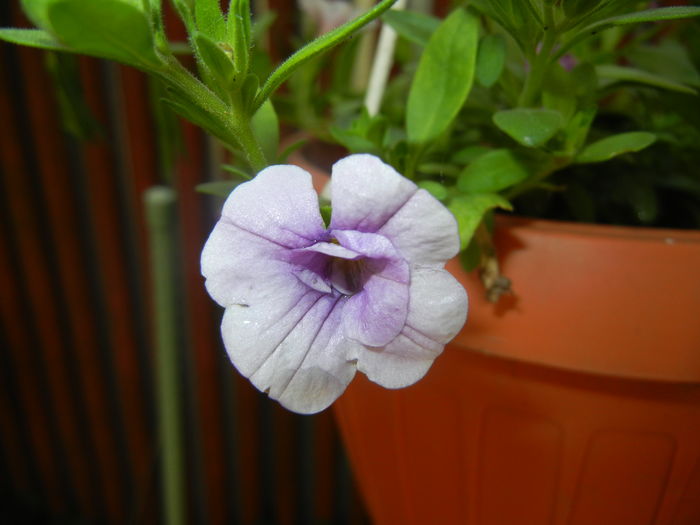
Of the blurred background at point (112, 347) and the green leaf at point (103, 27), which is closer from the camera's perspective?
the green leaf at point (103, 27)

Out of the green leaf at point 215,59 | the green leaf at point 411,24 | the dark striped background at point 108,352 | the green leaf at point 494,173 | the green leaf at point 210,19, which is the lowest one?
the dark striped background at point 108,352

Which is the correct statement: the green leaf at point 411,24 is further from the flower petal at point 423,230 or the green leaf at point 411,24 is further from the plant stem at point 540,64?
the flower petal at point 423,230

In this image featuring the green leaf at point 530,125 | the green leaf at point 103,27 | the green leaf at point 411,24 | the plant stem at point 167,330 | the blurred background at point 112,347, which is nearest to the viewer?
the green leaf at point 103,27

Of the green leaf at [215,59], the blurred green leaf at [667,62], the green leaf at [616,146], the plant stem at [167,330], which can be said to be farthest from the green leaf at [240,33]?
the plant stem at [167,330]

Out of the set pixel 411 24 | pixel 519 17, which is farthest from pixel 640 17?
pixel 411 24

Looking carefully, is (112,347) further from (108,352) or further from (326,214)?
(326,214)

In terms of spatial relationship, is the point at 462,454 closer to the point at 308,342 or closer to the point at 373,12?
the point at 308,342

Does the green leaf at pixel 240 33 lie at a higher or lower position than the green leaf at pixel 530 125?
higher
